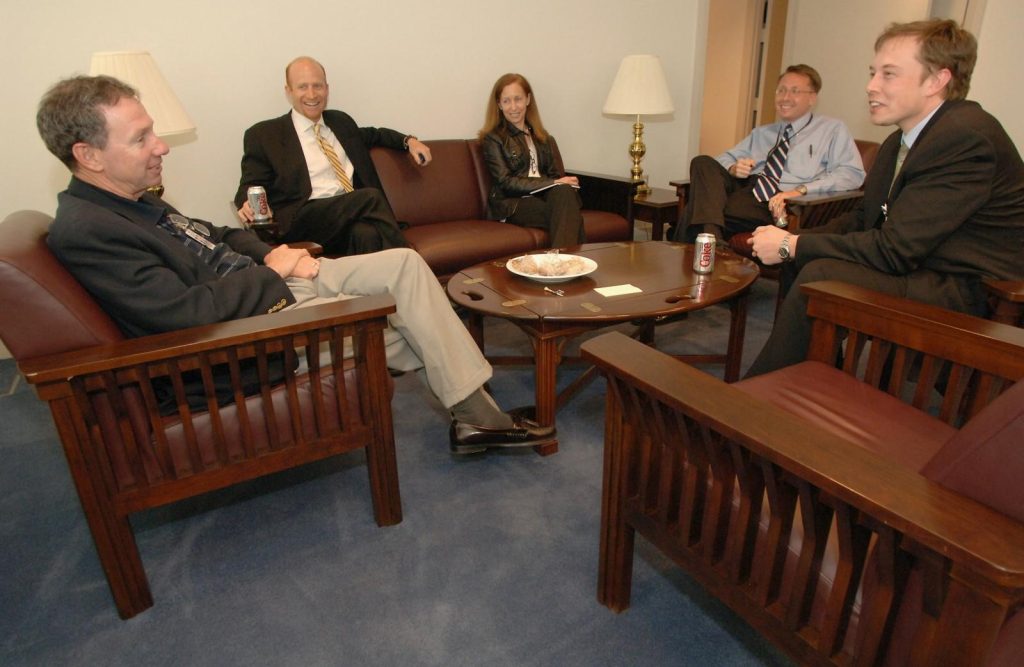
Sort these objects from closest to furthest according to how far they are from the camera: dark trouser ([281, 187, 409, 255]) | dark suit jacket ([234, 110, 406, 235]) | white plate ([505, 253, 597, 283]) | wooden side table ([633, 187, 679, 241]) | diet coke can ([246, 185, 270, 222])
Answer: white plate ([505, 253, 597, 283]) → diet coke can ([246, 185, 270, 222]) → dark trouser ([281, 187, 409, 255]) → dark suit jacket ([234, 110, 406, 235]) → wooden side table ([633, 187, 679, 241])

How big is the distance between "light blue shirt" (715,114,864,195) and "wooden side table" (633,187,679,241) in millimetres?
514

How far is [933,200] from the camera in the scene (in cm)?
175

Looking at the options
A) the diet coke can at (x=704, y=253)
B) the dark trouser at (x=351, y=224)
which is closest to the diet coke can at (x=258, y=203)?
the dark trouser at (x=351, y=224)

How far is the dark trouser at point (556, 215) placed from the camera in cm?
315

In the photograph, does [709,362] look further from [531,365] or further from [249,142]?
[249,142]

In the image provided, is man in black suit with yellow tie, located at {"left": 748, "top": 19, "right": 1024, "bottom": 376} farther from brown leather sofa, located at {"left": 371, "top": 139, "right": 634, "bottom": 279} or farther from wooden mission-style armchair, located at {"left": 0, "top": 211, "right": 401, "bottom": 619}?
brown leather sofa, located at {"left": 371, "top": 139, "right": 634, "bottom": 279}

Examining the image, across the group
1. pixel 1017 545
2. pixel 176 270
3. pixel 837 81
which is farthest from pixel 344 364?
pixel 837 81

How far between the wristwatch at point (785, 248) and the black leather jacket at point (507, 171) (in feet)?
5.12

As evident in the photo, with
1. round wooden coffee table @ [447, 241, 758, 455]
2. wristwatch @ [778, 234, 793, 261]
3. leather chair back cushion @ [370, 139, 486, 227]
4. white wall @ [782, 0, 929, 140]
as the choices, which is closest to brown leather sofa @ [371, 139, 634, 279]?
leather chair back cushion @ [370, 139, 486, 227]

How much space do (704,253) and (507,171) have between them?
1528 millimetres

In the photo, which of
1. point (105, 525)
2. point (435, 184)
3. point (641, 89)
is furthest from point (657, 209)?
point (105, 525)

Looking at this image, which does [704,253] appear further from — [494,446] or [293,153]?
[293,153]

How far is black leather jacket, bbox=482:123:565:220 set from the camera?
3.41 m

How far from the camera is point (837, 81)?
469 centimetres
